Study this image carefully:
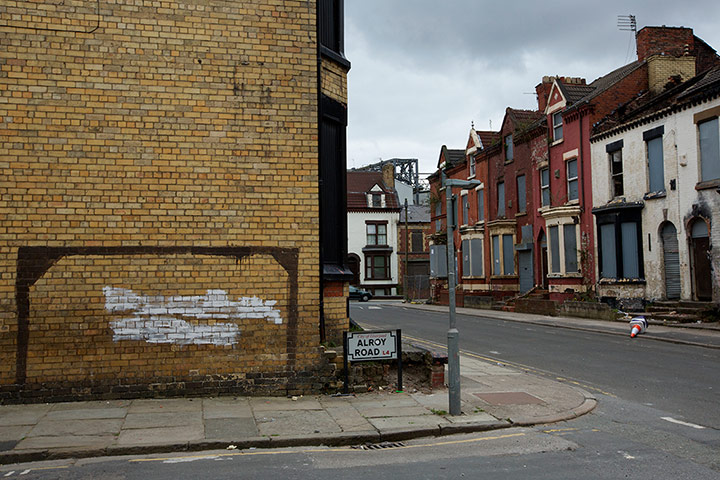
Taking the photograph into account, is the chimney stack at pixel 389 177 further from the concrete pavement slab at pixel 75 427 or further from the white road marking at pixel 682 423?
the concrete pavement slab at pixel 75 427

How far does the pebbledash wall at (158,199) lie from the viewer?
370 inches

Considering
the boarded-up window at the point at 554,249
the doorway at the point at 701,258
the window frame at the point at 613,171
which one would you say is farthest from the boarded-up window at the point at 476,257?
the doorway at the point at 701,258

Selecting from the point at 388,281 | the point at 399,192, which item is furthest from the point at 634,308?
the point at 399,192

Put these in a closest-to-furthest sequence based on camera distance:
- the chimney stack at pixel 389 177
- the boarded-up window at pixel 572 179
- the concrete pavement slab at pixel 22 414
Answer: the concrete pavement slab at pixel 22 414, the boarded-up window at pixel 572 179, the chimney stack at pixel 389 177

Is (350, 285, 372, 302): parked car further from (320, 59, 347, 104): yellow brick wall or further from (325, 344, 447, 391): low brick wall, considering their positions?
(325, 344, 447, 391): low brick wall

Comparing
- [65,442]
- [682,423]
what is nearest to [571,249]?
[682,423]

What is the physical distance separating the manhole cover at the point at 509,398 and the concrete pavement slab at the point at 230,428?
3735 mm

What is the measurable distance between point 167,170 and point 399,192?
63.3 metres

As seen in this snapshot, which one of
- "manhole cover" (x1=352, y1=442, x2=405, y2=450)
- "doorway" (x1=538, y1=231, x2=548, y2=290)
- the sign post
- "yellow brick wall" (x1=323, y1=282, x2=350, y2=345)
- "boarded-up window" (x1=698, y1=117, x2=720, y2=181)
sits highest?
"boarded-up window" (x1=698, y1=117, x2=720, y2=181)

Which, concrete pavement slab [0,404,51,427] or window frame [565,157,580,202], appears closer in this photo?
concrete pavement slab [0,404,51,427]

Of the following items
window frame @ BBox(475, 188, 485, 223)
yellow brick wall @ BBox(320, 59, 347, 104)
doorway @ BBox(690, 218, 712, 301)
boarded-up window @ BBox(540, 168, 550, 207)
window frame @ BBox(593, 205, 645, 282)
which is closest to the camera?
yellow brick wall @ BBox(320, 59, 347, 104)

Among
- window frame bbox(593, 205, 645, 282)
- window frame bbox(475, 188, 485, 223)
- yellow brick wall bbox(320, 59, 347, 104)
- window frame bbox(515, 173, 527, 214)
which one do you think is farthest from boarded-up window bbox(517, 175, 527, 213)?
yellow brick wall bbox(320, 59, 347, 104)

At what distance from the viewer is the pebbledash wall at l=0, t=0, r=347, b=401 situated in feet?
30.9

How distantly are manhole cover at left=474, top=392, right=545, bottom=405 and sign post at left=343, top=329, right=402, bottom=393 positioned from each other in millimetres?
1392
